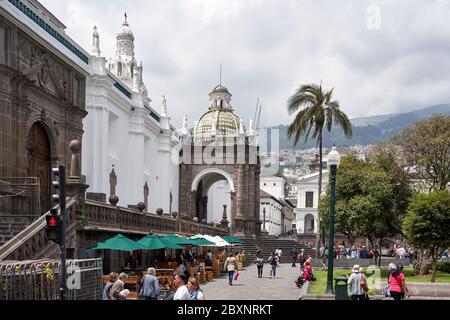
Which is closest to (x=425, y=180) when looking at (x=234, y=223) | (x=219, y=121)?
(x=234, y=223)

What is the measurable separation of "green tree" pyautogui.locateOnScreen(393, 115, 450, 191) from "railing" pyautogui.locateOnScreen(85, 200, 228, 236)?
1443 centimetres

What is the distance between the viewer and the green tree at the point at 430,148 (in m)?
39.1

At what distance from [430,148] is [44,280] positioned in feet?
100

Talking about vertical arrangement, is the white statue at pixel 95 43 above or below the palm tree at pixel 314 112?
above

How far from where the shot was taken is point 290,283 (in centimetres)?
2866

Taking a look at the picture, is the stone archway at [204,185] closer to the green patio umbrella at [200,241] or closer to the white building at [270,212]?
the white building at [270,212]

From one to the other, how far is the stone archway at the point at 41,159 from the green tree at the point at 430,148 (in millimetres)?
22687

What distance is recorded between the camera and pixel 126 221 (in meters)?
25.0

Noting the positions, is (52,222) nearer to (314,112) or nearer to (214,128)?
(314,112)

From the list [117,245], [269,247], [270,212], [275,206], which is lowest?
[269,247]

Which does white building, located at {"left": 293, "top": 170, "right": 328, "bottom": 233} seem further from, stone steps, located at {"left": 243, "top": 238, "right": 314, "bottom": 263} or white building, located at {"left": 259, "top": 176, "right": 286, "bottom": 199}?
stone steps, located at {"left": 243, "top": 238, "right": 314, "bottom": 263}

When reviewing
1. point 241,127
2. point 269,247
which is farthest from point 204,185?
point 269,247

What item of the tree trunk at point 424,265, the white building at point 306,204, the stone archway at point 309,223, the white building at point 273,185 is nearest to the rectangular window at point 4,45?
the tree trunk at point 424,265
